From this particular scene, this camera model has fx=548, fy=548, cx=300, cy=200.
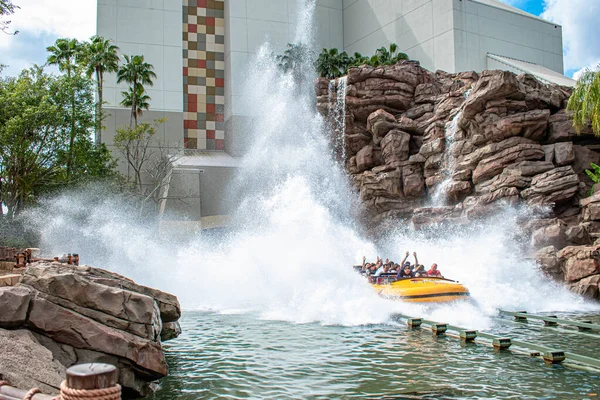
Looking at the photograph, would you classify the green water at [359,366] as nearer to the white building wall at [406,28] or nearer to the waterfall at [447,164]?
the waterfall at [447,164]

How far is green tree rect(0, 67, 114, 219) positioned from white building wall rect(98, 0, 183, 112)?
12065mm

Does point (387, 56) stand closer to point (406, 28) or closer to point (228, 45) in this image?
point (406, 28)

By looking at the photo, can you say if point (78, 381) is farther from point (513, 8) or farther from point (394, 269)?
point (513, 8)

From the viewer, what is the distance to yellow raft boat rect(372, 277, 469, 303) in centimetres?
1416

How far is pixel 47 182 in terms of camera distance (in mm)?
29234

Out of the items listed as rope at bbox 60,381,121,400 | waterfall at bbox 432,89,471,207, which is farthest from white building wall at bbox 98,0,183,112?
rope at bbox 60,381,121,400

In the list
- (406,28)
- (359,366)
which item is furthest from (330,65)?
(359,366)

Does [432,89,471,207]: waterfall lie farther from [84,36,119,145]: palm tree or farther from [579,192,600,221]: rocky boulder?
[84,36,119,145]: palm tree

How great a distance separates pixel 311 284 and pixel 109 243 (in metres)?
16.4

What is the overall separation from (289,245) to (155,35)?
93.4 feet

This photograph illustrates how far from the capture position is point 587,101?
21281 mm

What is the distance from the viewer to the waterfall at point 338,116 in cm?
3384

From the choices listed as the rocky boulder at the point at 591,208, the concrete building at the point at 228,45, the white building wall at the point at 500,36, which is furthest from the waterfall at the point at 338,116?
the rocky boulder at the point at 591,208

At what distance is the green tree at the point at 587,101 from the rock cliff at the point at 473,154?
63.0 inches
